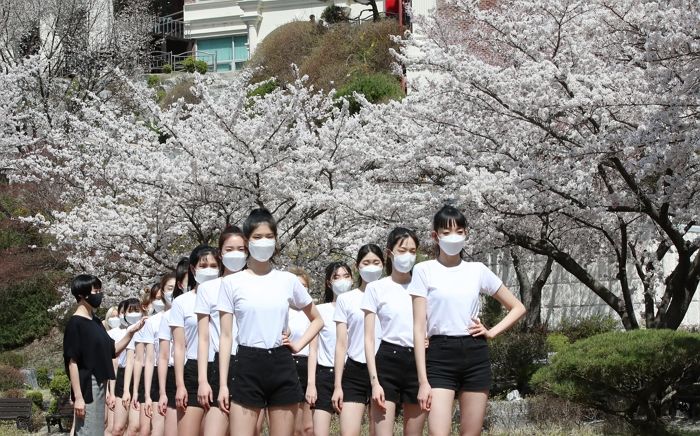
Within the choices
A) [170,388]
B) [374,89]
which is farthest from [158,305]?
[374,89]

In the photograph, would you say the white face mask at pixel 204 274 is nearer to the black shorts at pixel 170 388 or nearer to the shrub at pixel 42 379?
the black shorts at pixel 170 388

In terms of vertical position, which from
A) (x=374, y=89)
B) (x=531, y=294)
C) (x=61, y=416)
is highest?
(x=374, y=89)

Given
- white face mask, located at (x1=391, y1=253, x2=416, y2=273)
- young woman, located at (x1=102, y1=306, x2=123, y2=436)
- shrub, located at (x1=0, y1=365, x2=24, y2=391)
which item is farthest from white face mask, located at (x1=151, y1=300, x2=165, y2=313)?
shrub, located at (x1=0, y1=365, x2=24, y2=391)

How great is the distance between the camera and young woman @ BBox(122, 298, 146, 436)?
33.4 ft

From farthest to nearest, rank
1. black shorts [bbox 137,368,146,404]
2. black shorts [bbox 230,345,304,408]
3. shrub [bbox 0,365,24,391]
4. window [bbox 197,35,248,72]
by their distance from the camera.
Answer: window [bbox 197,35,248,72] < shrub [bbox 0,365,24,391] < black shorts [bbox 137,368,146,404] < black shorts [bbox 230,345,304,408]

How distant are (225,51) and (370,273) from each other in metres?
42.4

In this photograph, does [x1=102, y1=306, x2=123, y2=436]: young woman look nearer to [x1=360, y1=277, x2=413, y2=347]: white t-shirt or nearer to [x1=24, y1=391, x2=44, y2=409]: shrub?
[x1=360, y1=277, x2=413, y2=347]: white t-shirt

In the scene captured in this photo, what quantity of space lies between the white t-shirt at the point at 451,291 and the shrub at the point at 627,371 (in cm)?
497

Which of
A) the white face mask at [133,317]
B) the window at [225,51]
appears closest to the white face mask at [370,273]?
the white face mask at [133,317]

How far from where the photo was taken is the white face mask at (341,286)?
345 inches

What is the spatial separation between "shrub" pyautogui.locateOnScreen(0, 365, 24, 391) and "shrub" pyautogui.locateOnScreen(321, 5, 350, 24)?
74.7 ft

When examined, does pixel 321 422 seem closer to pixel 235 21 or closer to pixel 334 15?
pixel 334 15

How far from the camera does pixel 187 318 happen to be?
791 cm

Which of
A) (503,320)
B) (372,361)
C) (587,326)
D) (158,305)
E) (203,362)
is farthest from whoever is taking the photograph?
(587,326)
